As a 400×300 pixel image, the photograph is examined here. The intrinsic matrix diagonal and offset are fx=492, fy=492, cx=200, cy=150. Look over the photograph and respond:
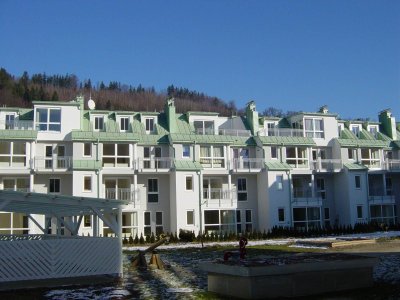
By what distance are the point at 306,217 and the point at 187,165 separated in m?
11.8

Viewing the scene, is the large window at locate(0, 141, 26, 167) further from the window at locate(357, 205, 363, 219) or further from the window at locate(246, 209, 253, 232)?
the window at locate(357, 205, 363, 219)

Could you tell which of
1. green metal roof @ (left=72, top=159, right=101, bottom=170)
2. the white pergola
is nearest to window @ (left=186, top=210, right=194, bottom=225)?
green metal roof @ (left=72, top=159, right=101, bottom=170)

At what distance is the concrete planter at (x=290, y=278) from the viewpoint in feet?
38.6

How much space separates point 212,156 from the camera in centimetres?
4078

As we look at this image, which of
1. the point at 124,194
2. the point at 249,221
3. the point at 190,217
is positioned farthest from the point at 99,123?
the point at 249,221

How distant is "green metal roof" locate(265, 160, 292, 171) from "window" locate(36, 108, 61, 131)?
17186mm

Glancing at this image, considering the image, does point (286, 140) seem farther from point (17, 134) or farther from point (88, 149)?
point (17, 134)

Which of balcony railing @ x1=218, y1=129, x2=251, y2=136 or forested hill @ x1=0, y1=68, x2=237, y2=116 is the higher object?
forested hill @ x1=0, y1=68, x2=237, y2=116

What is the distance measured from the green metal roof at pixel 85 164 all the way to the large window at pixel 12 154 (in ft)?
12.4

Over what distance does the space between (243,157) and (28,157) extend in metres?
17.8

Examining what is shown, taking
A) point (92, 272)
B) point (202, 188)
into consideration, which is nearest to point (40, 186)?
point (202, 188)

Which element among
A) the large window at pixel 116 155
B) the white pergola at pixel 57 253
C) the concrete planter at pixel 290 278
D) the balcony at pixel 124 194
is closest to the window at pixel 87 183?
the balcony at pixel 124 194

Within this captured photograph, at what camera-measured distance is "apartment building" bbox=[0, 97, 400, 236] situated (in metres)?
36.3

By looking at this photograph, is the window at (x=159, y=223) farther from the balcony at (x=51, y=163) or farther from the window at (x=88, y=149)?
the balcony at (x=51, y=163)
